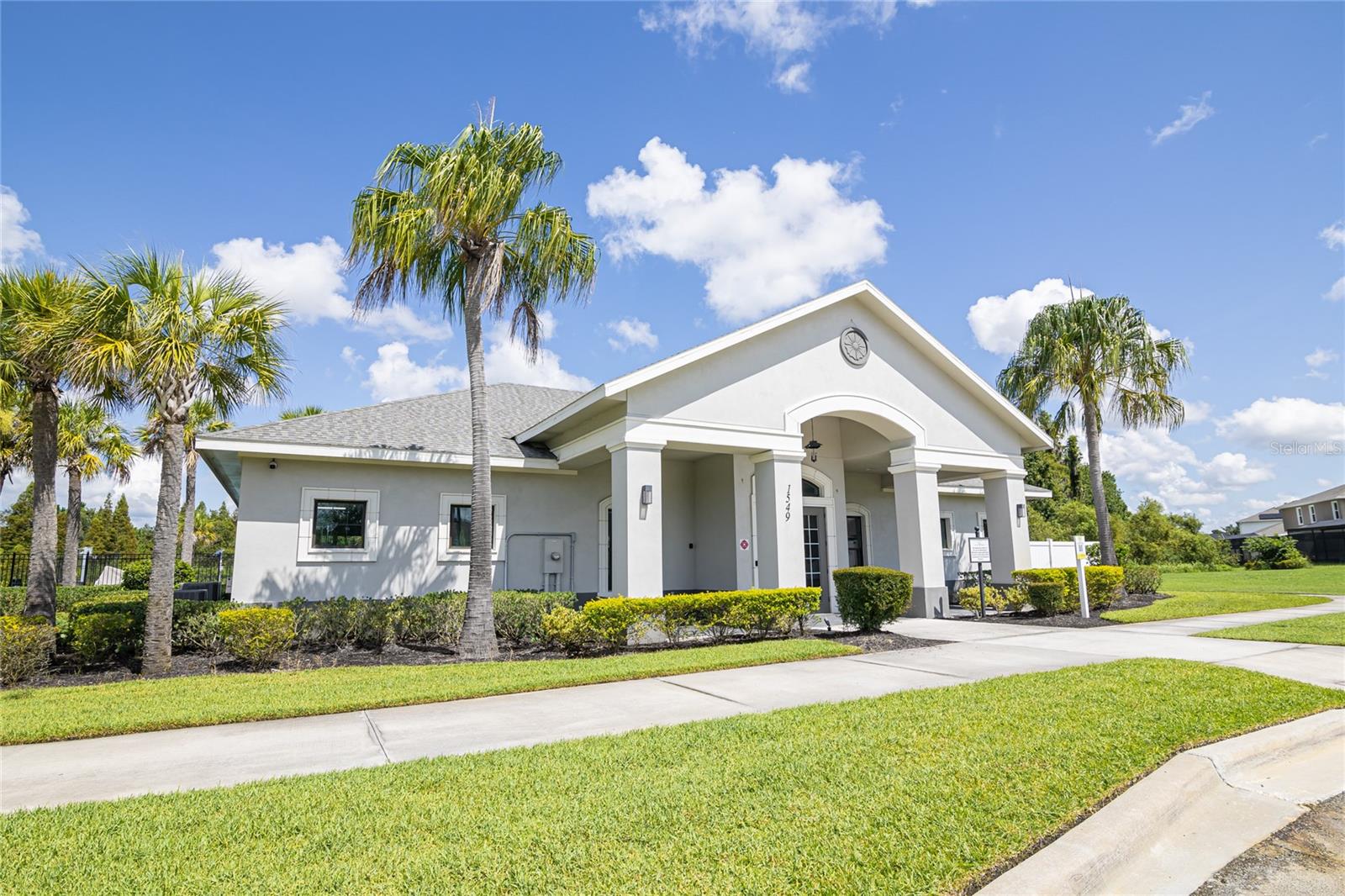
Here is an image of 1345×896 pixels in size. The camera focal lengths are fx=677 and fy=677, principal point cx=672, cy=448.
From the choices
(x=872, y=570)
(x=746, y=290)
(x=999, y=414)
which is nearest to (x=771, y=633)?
(x=872, y=570)

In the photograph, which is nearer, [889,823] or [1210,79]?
[889,823]

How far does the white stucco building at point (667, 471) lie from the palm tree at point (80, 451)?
11.9 metres

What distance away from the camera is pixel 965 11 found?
11.2 metres

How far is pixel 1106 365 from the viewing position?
1884cm

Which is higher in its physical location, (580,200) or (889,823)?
(580,200)

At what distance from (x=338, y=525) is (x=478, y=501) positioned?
4751 millimetres

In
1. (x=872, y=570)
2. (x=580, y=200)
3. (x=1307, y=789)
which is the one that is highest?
(x=580, y=200)

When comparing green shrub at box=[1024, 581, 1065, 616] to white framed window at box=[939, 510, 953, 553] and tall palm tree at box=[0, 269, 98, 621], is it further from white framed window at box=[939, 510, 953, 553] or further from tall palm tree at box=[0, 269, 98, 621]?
tall palm tree at box=[0, 269, 98, 621]

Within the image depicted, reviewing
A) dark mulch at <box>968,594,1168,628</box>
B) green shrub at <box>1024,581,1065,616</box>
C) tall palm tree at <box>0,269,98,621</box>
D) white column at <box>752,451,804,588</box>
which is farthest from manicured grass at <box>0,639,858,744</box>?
green shrub at <box>1024,581,1065,616</box>

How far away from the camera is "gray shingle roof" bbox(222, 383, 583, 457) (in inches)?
506

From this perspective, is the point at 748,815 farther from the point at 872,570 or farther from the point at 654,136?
the point at 654,136

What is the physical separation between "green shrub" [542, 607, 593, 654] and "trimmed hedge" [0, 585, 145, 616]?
50.1 feet

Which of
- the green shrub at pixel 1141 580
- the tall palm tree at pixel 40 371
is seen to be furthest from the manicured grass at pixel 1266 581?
the tall palm tree at pixel 40 371

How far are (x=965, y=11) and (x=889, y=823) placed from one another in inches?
495
